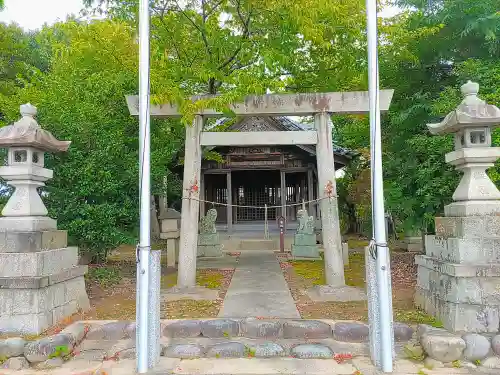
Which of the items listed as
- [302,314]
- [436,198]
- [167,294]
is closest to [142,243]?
[302,314]

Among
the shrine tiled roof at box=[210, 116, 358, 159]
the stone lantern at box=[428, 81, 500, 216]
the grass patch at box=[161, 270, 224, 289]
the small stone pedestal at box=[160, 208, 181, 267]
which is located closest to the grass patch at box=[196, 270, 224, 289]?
the grass patch at box=[161, 270, 224, 289]

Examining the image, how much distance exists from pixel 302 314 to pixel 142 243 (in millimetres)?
3245

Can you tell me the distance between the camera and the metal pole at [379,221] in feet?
12.7

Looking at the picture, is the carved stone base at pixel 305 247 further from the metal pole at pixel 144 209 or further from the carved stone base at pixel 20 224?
the metal pole at pixel 144 209

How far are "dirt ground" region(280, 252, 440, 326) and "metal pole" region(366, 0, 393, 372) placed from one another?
71.1 inches

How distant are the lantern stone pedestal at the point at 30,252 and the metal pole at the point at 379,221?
14.6ft

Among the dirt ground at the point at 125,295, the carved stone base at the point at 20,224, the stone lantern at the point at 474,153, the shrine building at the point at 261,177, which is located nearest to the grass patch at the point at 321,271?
the dirt ground at the point at 125,295

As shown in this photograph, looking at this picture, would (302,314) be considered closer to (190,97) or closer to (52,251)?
(52,251)

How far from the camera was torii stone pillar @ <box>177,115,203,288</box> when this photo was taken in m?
7.75

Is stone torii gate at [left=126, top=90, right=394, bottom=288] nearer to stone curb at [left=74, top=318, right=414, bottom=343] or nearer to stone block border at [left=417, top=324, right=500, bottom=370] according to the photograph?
stone curb at [left=74, top=318, right=414, bottom=343]

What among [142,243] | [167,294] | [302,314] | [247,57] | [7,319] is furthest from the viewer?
[247,57]

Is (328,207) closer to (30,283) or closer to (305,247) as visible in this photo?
(30,283)

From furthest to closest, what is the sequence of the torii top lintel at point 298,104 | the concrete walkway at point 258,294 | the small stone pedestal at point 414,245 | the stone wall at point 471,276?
the small stone pedestal at point 414,245 → the torii top lintel at point 298,104 → the concrete walkway at point 258,294 → the stone wall at point 471,276

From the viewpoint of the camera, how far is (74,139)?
7.87m
